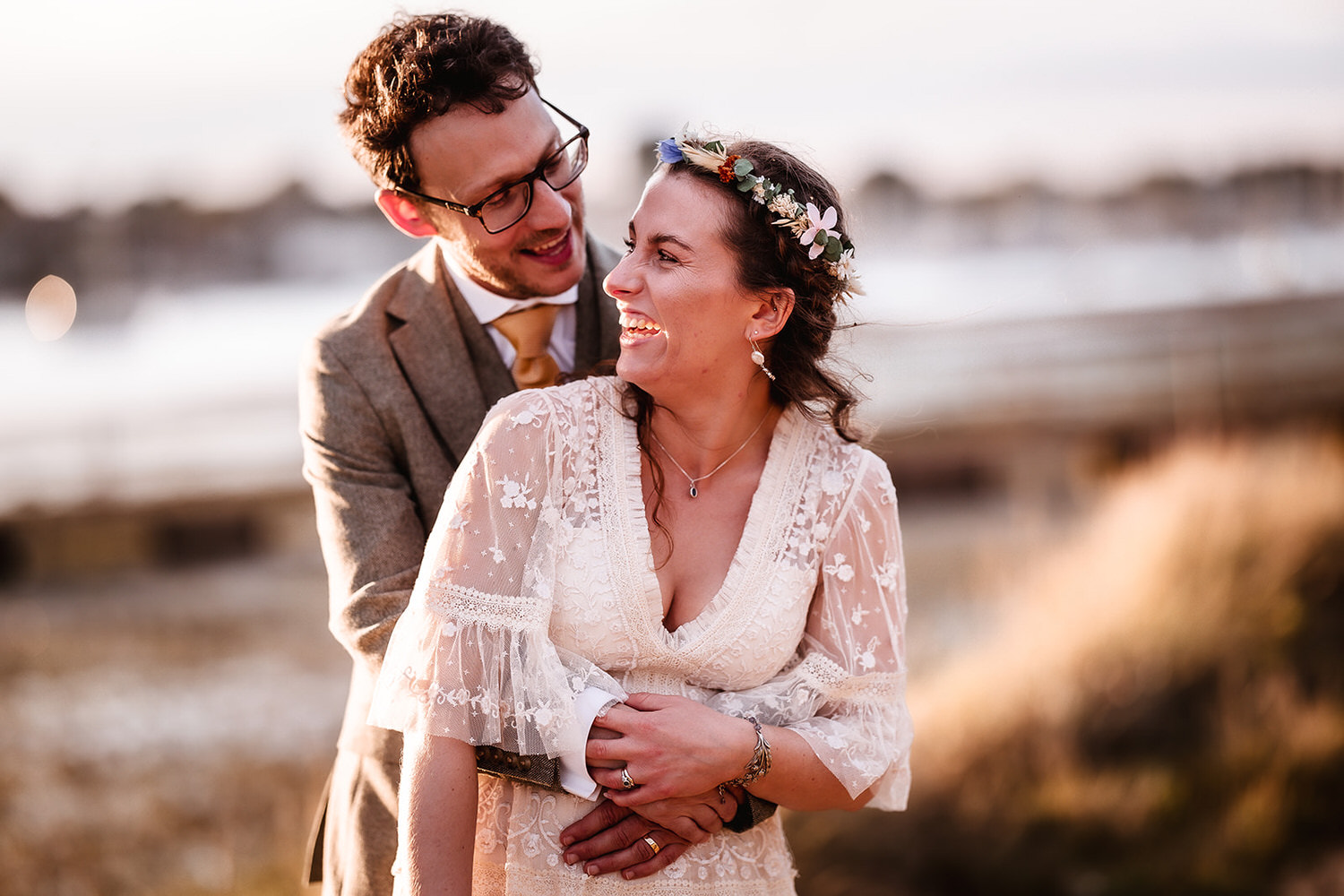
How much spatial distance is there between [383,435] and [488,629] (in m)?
0.66

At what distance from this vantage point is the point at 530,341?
2.52 meters

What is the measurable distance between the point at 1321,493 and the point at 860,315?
508 centimetres

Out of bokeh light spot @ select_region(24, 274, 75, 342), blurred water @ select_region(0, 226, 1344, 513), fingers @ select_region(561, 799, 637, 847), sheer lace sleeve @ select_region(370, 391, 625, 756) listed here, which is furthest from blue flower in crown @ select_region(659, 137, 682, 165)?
bokeh light spot @ select_region(24, 274, 75, 342)

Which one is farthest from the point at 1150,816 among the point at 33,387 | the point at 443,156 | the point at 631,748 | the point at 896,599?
the point at 33,387

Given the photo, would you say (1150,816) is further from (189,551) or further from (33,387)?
(33,387)

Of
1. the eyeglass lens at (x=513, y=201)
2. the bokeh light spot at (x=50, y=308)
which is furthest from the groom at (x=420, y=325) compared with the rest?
the bokeh light spot at (x=50, y=308)

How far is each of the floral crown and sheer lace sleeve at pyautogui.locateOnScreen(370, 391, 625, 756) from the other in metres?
0.59

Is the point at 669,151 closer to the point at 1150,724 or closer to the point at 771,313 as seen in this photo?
the point at 771,313

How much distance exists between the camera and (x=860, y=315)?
2.32 meters

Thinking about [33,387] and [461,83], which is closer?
[461,83]

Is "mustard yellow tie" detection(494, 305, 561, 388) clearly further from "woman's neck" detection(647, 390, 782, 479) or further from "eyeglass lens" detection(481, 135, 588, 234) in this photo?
"woman's neck" detection(647, 390, 782, 479)

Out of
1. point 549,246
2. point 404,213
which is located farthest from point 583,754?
point 404,213

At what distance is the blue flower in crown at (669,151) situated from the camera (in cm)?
205

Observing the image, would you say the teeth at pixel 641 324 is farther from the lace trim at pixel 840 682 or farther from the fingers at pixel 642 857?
the fingers at pixel 642 857
